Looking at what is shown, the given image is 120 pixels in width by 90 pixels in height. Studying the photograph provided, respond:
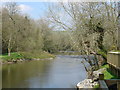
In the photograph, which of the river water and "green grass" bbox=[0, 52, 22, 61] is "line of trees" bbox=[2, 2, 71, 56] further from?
the river water

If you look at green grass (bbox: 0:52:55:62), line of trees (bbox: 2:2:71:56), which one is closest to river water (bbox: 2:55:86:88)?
green grass (bbox: 0:52:55:62)

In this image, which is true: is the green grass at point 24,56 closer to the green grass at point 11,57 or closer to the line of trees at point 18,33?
the green grass at point 11,57

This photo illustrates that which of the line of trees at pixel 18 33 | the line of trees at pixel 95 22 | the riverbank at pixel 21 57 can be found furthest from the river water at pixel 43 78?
the line of trees at pixel 18 33

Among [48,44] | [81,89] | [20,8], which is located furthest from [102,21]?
[48,44]

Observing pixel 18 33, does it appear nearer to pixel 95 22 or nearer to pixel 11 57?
pixel 11 57

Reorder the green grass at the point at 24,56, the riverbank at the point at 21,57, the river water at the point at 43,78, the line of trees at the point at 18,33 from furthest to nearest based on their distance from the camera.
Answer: the line of trees at the point at 18,33, the green grass at the point at 24,56, the riverbank at the point at 21,57, the river water at the point at 43,78

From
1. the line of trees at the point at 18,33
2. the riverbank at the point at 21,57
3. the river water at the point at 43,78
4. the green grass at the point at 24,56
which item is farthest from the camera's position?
the line of trees at the point at 18,33

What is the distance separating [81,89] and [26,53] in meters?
20.4

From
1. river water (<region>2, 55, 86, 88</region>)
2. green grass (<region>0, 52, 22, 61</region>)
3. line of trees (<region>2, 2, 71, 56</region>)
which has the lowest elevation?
river water (<region>2, 55, 86, 88</region>)

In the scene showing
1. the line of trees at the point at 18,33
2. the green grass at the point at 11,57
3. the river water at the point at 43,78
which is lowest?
the river water at the point at 43,78

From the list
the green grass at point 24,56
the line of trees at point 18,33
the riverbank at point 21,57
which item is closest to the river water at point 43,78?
the riverbank at point 21,57

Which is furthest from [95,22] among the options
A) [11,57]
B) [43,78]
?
[11,57]

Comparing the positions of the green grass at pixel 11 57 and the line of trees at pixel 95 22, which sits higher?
the line of trees at pixel 95 22

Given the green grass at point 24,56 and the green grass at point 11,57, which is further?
the green grass at point 24,56
